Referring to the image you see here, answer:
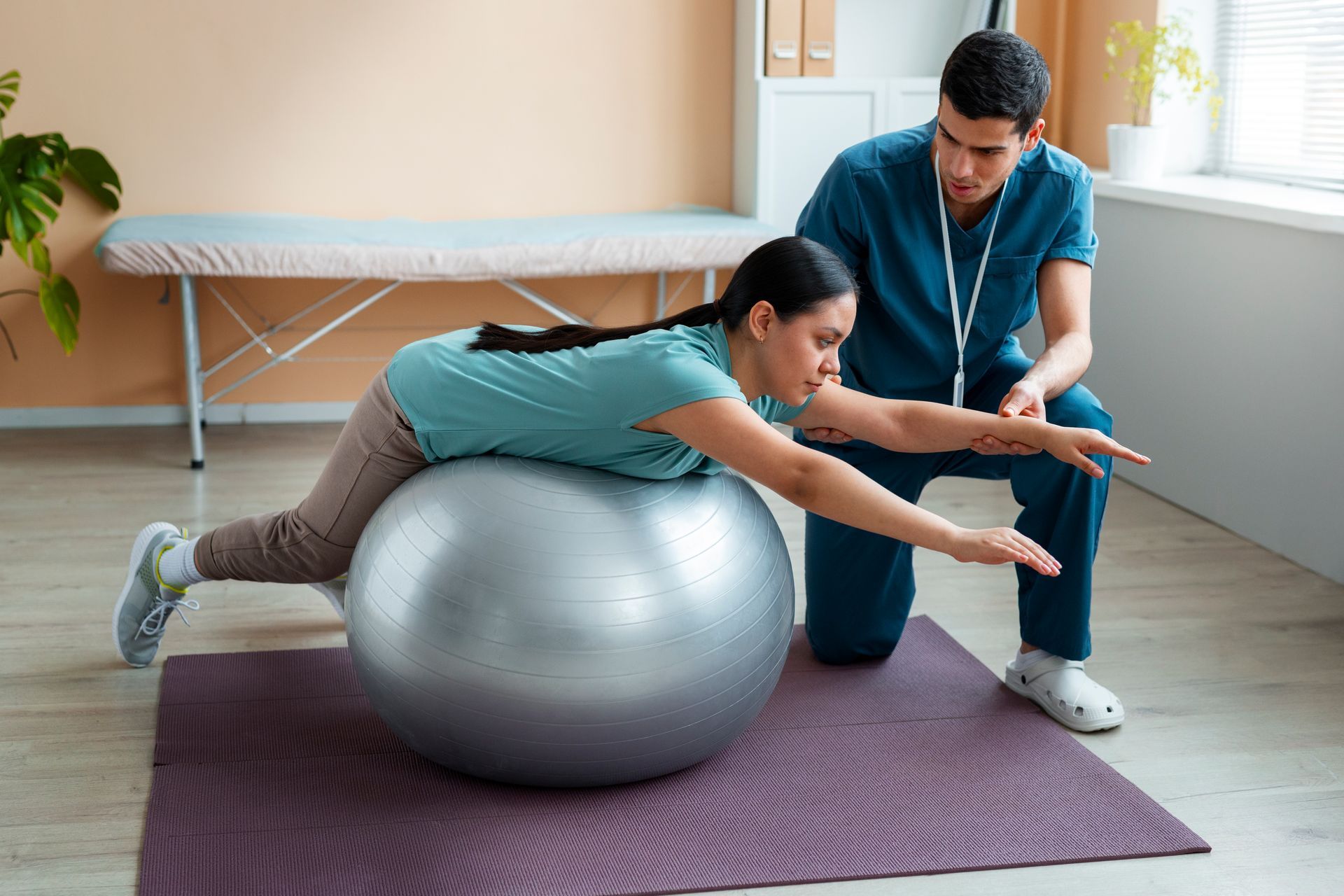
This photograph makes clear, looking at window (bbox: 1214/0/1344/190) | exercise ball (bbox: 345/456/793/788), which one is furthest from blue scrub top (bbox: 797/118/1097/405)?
window (bbox: 1214/0/1344/190)

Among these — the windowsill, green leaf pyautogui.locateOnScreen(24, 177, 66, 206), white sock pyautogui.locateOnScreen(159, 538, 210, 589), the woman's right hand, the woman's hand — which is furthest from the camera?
green leaf pyautogui.locateOnScreen(24, 177, 66, 206)

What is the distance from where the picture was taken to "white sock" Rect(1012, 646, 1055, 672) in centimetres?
212

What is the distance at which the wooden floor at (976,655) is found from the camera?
1.65 m

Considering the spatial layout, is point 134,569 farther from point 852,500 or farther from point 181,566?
point 852,500

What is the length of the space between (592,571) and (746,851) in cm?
41

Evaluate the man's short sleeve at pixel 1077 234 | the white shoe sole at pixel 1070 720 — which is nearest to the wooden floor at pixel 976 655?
the white shoe sole at pixel 1070 720

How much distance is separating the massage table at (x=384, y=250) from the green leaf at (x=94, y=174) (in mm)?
152

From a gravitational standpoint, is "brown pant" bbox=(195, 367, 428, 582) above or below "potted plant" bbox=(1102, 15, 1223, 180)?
below

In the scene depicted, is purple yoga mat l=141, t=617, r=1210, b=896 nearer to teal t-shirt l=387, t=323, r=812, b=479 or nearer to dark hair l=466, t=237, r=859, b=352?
teal t-shirt l=387, t=323, r=812, b=479

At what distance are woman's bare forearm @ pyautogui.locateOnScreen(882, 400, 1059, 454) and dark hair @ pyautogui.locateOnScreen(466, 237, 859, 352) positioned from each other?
0.31 metres

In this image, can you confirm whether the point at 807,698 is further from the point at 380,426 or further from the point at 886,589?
the point at 380,426

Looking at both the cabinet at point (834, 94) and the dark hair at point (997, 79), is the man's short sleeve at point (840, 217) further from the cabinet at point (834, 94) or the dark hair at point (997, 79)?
the cabinet at point (834, 94)

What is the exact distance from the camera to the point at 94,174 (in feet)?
12.1

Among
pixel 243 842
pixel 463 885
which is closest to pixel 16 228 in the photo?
pixel 243 842
